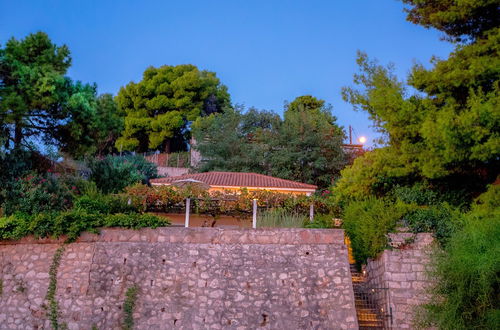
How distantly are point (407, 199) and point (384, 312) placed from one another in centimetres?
307

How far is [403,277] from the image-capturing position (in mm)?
9680

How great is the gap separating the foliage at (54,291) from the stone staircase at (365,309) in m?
6.29

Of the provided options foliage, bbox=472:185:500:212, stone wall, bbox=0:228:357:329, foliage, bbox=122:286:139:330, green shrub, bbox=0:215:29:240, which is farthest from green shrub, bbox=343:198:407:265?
green shrub, bbox=0:215:29:240

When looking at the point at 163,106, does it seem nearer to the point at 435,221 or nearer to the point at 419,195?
the point at 419,195

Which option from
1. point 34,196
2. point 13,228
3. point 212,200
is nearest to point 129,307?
point 13,228

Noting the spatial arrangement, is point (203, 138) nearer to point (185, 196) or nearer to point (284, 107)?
point (284, 107)

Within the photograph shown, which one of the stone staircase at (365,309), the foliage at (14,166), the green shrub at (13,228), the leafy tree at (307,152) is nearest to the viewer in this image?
the stone staircase at (365,309)

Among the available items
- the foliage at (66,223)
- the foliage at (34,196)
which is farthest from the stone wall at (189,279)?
the foliage at (34,196)

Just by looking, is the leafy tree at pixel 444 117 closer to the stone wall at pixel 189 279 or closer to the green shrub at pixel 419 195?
the green shrub at pixel 419 195

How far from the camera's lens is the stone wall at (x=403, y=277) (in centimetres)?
941

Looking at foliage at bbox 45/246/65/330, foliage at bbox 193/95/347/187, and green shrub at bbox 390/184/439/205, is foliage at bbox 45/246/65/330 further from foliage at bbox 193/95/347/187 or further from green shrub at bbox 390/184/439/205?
foliage at bbox 193/95/347/187

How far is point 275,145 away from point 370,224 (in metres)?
14.7

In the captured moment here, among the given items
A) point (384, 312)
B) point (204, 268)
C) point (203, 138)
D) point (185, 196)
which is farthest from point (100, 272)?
point (203, 138)

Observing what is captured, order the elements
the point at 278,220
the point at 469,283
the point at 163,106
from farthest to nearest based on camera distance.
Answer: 1. the point at 163,106
2. the point at 278,220
3. the point at 469,283
